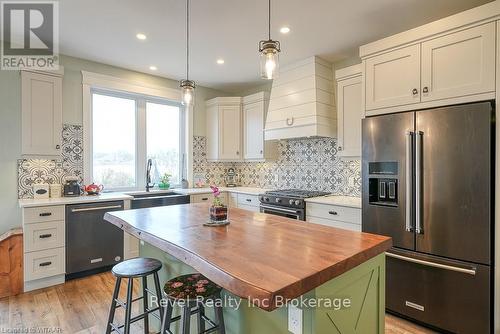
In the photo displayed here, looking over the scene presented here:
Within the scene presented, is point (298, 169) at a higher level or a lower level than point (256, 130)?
lower

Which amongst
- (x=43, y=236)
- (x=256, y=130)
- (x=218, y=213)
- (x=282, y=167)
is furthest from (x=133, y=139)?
(x=218, y=213)

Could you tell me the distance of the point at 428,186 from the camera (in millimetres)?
2191

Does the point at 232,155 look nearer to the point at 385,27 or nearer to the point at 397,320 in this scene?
the point at 385,27

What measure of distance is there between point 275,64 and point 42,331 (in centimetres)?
269

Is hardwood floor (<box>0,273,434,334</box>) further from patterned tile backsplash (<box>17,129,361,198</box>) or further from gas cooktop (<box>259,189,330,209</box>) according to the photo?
gas cooktop (<box>259,189,330,209</box>)

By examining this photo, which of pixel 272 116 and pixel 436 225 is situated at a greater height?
pixel 272 116

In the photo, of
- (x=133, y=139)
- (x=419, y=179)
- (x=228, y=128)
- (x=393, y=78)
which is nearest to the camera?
(x=419, y=179)

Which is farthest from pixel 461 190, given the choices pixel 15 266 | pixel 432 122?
pixel 15 266

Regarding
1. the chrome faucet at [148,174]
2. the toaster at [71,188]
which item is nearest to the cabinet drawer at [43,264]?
the toaster at [71,188]

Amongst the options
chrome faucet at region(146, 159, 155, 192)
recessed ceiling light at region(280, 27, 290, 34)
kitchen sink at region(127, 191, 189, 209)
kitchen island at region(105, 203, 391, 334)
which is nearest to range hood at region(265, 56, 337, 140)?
recessed ceiling light at region(280, 27, 290, 34)

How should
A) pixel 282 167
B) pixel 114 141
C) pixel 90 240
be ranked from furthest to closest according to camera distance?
pixel 282 167 → pixel 114 141 → pixel 90 240

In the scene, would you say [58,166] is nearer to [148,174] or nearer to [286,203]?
[148,174]

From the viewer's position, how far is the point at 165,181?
14.6 ft

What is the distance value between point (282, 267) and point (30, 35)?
357cm
